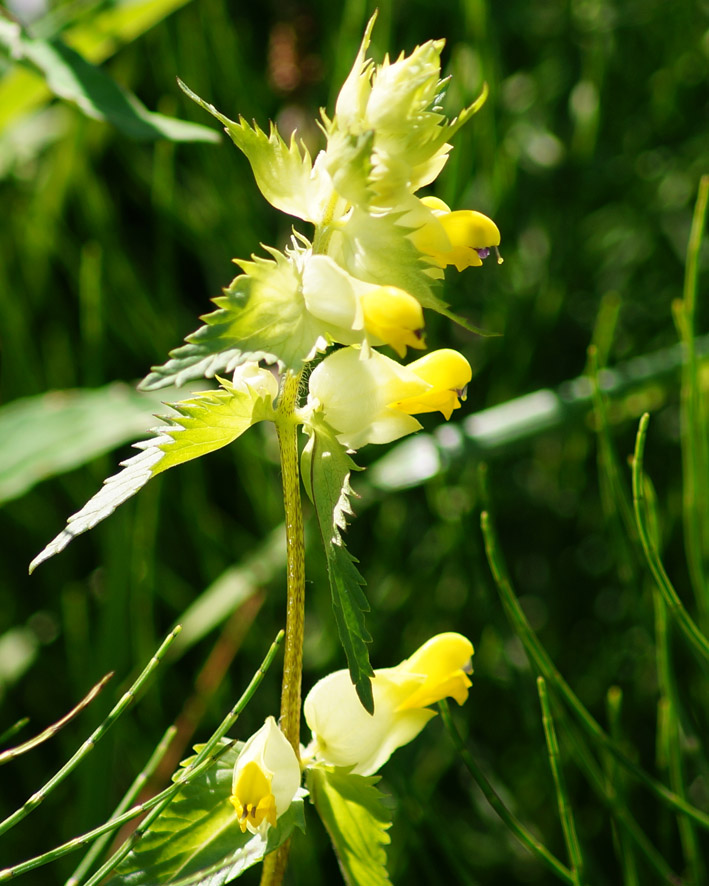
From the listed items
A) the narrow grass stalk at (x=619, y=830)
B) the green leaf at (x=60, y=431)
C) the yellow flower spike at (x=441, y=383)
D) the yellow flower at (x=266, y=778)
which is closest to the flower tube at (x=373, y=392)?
the yellow flower spike at (x=441, y=383)

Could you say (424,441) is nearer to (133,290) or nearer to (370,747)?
(133,290)

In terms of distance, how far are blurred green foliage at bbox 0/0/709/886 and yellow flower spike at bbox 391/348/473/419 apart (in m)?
0.28

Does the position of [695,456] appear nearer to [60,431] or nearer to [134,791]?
[134,791]

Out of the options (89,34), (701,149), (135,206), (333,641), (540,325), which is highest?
(135,206)

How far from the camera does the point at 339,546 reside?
290 mm

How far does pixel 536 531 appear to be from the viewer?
1.01 m

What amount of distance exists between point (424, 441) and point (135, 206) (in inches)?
24.6

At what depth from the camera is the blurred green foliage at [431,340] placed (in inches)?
30.8

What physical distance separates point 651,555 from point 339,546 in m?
0.19

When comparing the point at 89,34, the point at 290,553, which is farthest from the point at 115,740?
the point at 89,34

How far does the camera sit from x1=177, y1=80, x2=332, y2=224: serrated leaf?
1.02ft

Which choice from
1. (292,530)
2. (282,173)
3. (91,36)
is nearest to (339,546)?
(292,530)

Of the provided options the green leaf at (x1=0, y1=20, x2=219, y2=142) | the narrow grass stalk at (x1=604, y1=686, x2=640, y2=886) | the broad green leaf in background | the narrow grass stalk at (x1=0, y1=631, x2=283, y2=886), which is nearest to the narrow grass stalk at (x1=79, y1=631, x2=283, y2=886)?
the narrow grass stalk at (x1=0, y1=631, x2=283, y2=886)

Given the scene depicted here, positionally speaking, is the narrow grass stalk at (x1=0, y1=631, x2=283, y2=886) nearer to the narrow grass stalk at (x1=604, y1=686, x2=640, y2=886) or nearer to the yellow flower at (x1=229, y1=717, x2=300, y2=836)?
the yellow flower at (x1=229, y1=717, x2=300, y2=836)
